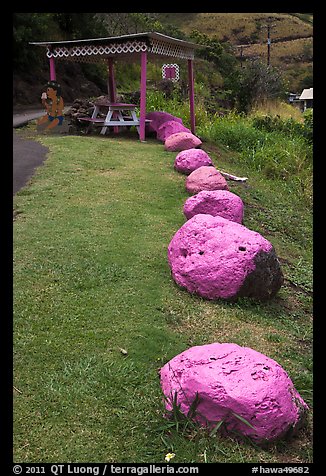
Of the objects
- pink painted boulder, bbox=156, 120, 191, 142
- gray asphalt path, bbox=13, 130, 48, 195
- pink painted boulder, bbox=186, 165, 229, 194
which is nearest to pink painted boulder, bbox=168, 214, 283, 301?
pink painted boulder, bbox=186, 165, 229, 194

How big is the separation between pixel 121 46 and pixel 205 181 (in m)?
5.09

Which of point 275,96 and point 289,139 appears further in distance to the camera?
point 275,96

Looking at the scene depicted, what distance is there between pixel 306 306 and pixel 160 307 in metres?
1.40

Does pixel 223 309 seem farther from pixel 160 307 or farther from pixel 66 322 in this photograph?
pixel 66 322

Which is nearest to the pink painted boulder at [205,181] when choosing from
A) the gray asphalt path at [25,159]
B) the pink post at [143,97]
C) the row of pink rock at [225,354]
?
the row of pink rock at [225,354]

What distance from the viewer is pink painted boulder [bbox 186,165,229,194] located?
6992mm

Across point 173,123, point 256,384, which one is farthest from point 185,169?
point 256,384

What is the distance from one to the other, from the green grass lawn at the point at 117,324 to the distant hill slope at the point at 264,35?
94.3 feet

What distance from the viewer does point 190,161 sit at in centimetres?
841

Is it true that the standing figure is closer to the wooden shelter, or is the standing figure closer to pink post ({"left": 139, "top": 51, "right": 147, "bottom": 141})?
the wooden shelter

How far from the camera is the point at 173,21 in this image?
3381cm

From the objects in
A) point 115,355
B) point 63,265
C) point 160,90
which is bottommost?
point 115,355

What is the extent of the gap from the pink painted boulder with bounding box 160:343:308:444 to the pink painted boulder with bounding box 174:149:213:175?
5807 millimetres

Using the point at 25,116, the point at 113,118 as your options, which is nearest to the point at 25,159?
the point at 113,118
